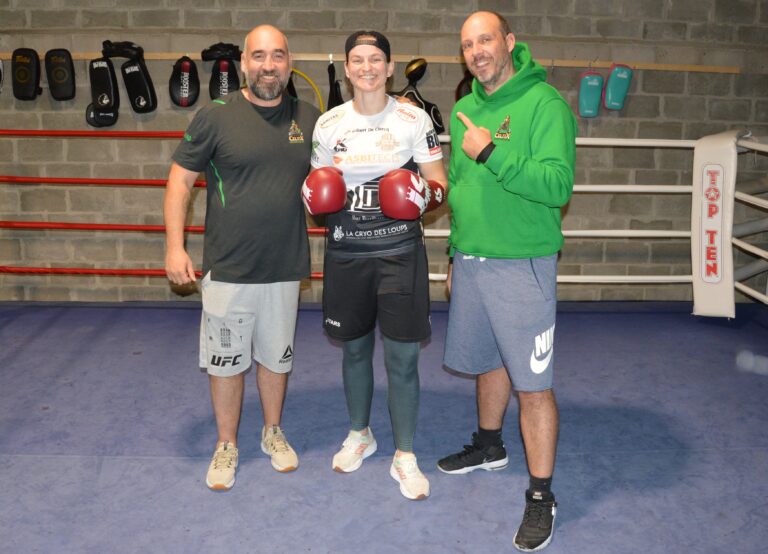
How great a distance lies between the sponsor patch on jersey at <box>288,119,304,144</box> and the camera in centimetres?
237

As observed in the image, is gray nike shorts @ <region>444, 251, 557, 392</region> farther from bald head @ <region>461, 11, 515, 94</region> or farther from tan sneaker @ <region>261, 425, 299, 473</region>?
tan sneaker @ <region>261, 425, 299, 473</region>

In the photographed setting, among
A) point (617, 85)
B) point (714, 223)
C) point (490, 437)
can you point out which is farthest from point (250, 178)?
point (617, 85)

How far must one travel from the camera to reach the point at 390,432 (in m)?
2.87

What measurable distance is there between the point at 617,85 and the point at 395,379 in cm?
299

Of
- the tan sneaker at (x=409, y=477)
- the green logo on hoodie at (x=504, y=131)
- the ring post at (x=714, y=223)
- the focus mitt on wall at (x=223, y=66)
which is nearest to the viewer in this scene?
the green logo on hoodie at (x=504, y=131)

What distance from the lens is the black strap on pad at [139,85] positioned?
4.45 metres

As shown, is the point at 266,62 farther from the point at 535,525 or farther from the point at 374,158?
the point at 535,525

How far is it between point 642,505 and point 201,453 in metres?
1.52

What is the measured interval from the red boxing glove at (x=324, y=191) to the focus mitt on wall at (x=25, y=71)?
3.09 metres

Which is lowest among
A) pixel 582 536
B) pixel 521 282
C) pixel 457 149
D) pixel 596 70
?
pixel 582 536

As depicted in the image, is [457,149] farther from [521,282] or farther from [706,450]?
[706,450]

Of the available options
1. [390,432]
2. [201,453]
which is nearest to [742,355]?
[390,432]

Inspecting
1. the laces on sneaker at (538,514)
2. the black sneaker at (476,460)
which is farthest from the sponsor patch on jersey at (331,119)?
the laces on sneaker at (538,514)

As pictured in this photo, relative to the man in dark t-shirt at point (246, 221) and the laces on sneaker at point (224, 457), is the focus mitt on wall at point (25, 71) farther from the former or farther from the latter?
the laces on sneaker at point (224, 457)
